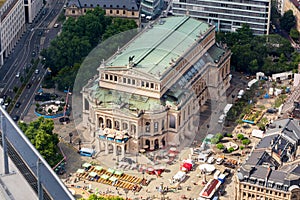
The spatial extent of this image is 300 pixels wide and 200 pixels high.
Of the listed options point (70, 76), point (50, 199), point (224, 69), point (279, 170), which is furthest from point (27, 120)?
point (50, 199)

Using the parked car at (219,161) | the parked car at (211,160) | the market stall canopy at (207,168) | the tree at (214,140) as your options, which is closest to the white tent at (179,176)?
the market stall canopy at (207,168)

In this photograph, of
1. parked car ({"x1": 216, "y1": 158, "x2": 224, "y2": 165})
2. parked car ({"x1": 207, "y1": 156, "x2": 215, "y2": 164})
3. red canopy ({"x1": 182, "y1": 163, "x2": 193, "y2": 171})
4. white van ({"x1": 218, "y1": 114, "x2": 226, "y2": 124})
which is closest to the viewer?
red canopy ({"x1": 182, "y1": 163, "x2": 193, "y2": 171})

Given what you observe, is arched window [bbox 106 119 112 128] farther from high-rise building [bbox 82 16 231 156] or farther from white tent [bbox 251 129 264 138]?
white tent [bbox 251 129 264 138]

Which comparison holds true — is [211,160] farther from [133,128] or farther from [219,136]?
[133,128]

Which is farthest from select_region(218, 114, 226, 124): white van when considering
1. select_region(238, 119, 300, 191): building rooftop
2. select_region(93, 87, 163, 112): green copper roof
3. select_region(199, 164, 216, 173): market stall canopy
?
A: select_region(199, 164, 216, 173): market stall canopy

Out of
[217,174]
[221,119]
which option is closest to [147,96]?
[221,119]

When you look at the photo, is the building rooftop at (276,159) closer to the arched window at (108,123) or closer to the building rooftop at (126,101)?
the building rooftop at (126,101)

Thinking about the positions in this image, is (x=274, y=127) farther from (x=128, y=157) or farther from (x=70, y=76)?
(x=70, y=76)
